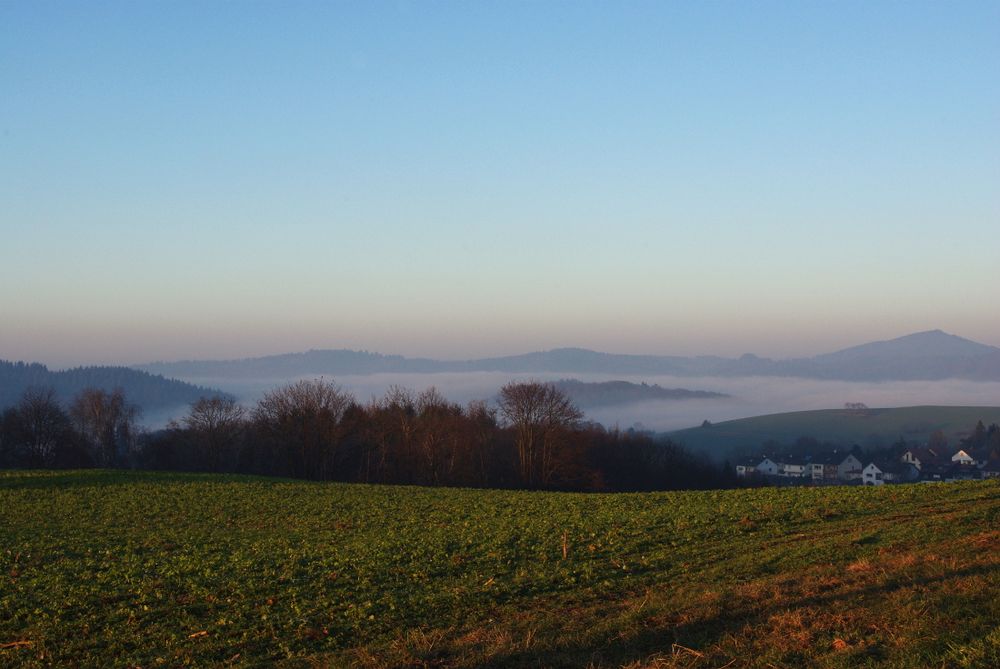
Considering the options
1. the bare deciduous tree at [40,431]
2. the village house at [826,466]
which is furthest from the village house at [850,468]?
the bare deciduous tree at [40,431]

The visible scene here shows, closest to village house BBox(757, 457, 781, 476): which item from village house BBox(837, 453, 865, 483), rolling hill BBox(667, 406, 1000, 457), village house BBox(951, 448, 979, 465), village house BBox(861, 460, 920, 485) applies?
village house BBox(837, 453, 865, 483)

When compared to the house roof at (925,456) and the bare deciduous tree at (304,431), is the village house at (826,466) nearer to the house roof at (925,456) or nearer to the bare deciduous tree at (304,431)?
the house roof at (925,456)

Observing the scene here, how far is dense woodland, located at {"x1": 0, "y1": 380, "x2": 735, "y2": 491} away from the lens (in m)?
75.6

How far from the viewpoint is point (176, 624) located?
13.8 metres

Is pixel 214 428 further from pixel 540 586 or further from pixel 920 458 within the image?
pixel 920 458

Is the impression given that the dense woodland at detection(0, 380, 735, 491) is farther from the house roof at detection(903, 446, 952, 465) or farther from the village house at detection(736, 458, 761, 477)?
the house roof at detection(903, 446, 952, 465)

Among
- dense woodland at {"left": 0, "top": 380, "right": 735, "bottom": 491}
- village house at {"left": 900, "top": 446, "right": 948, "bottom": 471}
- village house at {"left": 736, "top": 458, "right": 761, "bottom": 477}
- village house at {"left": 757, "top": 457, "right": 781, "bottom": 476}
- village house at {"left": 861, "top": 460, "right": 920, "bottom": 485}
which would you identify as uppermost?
dense woodland at {"left": 0, "top": 380, "right": 735, "bottom": 491}

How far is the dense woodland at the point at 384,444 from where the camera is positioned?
75625 mm

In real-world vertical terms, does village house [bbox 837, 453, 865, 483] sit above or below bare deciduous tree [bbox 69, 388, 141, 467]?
below

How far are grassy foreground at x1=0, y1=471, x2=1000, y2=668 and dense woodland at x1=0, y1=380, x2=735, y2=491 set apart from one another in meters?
45.8

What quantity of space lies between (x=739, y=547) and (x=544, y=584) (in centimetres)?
541

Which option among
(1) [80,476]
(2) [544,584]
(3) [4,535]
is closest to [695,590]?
(2) [544,584]

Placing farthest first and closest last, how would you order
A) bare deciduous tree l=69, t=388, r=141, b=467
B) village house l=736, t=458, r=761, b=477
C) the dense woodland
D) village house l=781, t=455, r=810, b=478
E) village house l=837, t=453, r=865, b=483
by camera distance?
village house l=781, t=455, r=810, b=478 < village house l=736, t=458, r=761, b=477 < village house l=837, t=453, r=865, b=483 < bare deciduous tree l=69, t=388, r=141, b=467 < the dense woodland

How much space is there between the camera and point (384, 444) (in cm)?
7644
